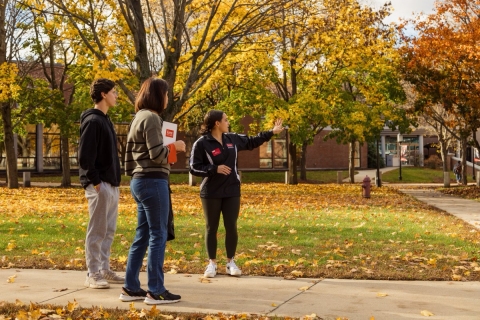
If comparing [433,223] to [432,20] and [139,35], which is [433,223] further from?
[432,20]

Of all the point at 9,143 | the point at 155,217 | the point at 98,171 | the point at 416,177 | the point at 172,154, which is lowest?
the point at 416,177

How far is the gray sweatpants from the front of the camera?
24.3 ft

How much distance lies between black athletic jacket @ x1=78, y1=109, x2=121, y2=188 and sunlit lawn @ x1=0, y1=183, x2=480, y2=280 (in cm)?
192

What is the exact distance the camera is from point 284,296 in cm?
702

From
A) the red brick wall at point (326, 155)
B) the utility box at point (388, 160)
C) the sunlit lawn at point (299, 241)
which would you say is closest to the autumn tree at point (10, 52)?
the sunlit lawn at point (299, 241)

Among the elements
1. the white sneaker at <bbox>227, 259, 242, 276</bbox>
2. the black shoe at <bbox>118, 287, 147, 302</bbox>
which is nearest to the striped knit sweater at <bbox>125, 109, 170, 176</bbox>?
the black shoe at <bbox>118, 287, 147, 302</bbox>

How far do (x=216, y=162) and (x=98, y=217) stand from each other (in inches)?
62.2

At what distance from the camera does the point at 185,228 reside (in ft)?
46.5

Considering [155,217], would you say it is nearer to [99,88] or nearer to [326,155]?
[99,88]

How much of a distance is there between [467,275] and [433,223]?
764 cm

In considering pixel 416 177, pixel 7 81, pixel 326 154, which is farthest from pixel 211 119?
pixel 326 154

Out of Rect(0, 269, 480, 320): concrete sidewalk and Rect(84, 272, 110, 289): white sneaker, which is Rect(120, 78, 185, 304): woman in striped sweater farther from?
Rect(84, 272, 110, 289): white sneaker

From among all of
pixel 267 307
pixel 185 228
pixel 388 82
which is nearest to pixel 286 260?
pixel 267 307

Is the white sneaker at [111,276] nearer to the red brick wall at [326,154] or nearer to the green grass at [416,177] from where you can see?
the green grass at [416,177]
